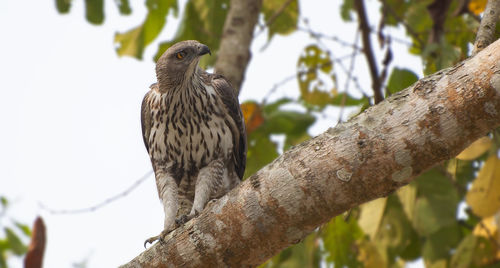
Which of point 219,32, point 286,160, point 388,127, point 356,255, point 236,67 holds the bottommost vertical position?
point 388,127

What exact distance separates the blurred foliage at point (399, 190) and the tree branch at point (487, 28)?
1.01 metres

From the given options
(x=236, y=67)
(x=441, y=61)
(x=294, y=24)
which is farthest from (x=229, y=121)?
(x=294, y=24)

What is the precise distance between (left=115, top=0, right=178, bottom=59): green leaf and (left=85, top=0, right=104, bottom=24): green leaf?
273mm

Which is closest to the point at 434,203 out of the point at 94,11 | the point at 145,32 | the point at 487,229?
the point at 487,229

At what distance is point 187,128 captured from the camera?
4.35 m

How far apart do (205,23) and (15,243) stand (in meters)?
2.95

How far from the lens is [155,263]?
121 inches

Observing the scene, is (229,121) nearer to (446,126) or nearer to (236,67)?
(236,67)

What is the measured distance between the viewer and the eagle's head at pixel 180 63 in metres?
4.30

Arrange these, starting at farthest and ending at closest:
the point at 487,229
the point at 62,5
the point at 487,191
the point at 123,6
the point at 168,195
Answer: the point at 123,6
the point at 62,5
the point at 487,229
the point at 168,195
the point at 487,191

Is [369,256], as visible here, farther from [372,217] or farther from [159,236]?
[159,236]

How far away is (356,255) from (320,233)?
40 cm

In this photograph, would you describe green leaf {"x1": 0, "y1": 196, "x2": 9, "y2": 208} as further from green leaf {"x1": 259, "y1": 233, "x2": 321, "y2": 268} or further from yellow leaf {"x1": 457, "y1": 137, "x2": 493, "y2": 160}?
yellow leaf {"x1": 457, "y1": 137, "x2": 493, "y2": 160}

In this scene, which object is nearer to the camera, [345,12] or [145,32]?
[145,32]
